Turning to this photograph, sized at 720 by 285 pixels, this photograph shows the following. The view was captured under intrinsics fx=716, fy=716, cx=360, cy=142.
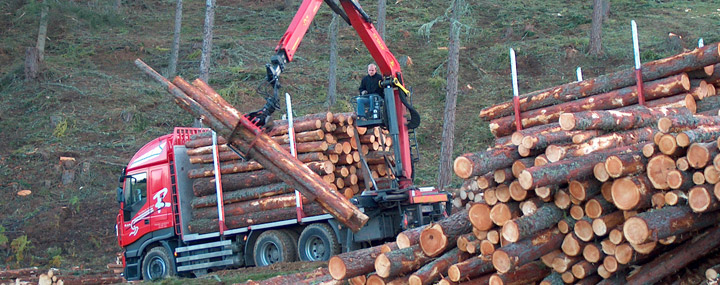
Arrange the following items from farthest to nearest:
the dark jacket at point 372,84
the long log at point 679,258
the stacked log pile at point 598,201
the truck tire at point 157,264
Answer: the truck tire at point 157,264
the dark jacket at point 372,84
the long log at point 679,258
the stacked log pile at point 598,201

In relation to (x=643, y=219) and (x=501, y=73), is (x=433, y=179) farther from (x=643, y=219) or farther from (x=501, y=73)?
(x=643, y=219)

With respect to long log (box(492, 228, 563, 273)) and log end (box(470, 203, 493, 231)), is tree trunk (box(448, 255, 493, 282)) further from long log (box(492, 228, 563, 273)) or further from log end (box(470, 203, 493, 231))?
long log (box(492, 228, 563, 273))

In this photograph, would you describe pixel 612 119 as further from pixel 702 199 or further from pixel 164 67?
pixel 164 67

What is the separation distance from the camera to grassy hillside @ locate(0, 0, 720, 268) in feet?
66.1

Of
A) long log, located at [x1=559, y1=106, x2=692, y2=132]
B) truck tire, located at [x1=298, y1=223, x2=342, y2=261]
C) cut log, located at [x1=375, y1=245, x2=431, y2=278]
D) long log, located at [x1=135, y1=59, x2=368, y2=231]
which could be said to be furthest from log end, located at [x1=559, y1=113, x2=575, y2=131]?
truck tire, located at [x1=298, y1=223, x2=342, y2=261]

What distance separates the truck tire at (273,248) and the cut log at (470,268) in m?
6.31

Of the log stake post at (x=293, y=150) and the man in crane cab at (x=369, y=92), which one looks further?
the log stake post at (x=293, y=150)

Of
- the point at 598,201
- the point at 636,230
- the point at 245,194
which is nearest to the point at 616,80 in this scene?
the point at 598,201

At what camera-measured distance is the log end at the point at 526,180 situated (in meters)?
6.66

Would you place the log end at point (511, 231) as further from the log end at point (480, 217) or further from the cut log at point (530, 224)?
the log end at point (480, 217)

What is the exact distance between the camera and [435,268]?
24.9 feet

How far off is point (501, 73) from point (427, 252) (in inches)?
756

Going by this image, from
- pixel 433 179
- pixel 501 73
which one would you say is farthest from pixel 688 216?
pixel 501 73

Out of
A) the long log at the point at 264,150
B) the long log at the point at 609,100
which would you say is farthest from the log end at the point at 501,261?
the long log at the point at 609,100
